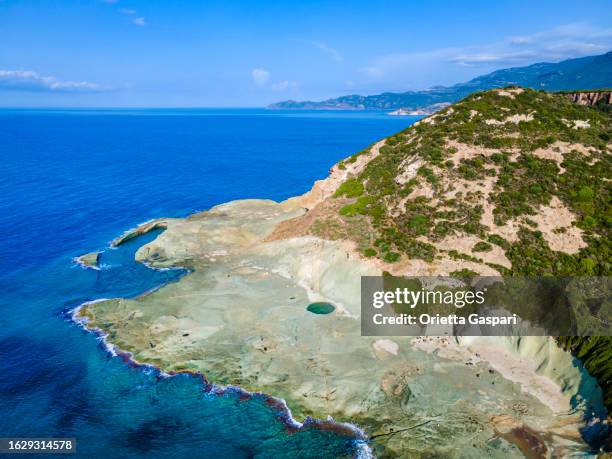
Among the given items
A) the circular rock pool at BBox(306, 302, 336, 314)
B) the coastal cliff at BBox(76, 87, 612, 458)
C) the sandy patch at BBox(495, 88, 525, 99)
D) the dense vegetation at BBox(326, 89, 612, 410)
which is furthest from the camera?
the sandy patch at BBox(495, 88, 525, 99)

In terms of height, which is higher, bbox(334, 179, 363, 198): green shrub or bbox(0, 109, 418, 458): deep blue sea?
bbox(334, 179, 363, 198): green shrub

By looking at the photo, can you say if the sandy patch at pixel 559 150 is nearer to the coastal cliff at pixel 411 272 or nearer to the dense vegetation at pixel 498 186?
the dense vegetation at pixel 498 186

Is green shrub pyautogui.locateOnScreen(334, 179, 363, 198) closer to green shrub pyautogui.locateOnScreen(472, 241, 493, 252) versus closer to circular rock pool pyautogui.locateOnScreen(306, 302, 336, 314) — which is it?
green shrub pyautogui.locateOnScreen(472, 241, 493, 252)

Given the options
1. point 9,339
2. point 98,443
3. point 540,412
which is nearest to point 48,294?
point 9,339

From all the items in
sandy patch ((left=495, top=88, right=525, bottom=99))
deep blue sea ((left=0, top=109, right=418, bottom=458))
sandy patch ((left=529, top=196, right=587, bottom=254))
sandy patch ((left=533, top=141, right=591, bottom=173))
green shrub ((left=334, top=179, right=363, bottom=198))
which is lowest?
deep blue sea ((left=0, top=109, right=418, bottom=458))

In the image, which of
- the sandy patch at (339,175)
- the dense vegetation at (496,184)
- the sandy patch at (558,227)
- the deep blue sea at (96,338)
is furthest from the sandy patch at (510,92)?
the deep blue sea at (96,338)

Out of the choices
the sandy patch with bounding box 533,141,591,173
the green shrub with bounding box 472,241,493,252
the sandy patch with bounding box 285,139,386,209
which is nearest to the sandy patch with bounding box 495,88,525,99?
the sandy patch with bounding box 533,141,591,173

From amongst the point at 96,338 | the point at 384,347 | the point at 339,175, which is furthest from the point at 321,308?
the point at 339,175

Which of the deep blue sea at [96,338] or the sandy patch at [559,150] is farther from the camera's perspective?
the sandy patch at [559,150]

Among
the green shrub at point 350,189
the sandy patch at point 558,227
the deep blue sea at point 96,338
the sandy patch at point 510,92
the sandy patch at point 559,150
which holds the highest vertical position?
the sandy patch at point 510,92
